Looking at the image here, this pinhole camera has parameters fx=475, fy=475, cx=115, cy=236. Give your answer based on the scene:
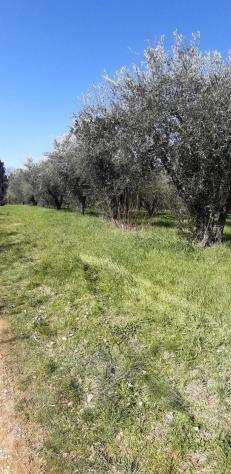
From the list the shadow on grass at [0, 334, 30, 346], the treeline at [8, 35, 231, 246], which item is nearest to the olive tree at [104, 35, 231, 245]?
the treeline at [8, 35, 231, 246]

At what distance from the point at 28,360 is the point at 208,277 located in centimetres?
498

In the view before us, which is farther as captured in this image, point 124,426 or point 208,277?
point 208,277

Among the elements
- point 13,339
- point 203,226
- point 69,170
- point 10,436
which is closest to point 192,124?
point 203,226

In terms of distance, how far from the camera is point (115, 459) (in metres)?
5.88

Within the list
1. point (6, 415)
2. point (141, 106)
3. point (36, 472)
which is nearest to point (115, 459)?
point (36, 472)

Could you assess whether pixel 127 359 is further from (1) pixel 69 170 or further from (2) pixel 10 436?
(1) pixel 69 170

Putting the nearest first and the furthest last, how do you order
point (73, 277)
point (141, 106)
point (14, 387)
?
point (14, 387)
point (73, 277)
point (141, 106)

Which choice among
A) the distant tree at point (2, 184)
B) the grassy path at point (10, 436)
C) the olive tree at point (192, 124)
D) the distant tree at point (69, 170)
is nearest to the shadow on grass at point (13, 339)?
the grassy path at point (10, 436)

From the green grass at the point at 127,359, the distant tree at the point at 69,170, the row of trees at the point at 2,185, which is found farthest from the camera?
the row of trees at the point at 2,185

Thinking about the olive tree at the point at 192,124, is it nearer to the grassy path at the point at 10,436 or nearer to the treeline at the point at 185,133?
the treeline at the point at 185,133

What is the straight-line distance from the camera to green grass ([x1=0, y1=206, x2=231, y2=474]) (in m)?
6.01

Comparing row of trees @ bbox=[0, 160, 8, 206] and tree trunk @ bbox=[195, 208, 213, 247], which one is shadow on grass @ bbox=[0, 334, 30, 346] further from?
row of trees @ bbox=[0, 160, 8, 206]

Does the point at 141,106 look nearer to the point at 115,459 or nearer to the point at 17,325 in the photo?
the point at 17,325

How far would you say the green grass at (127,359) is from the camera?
6012 mm
